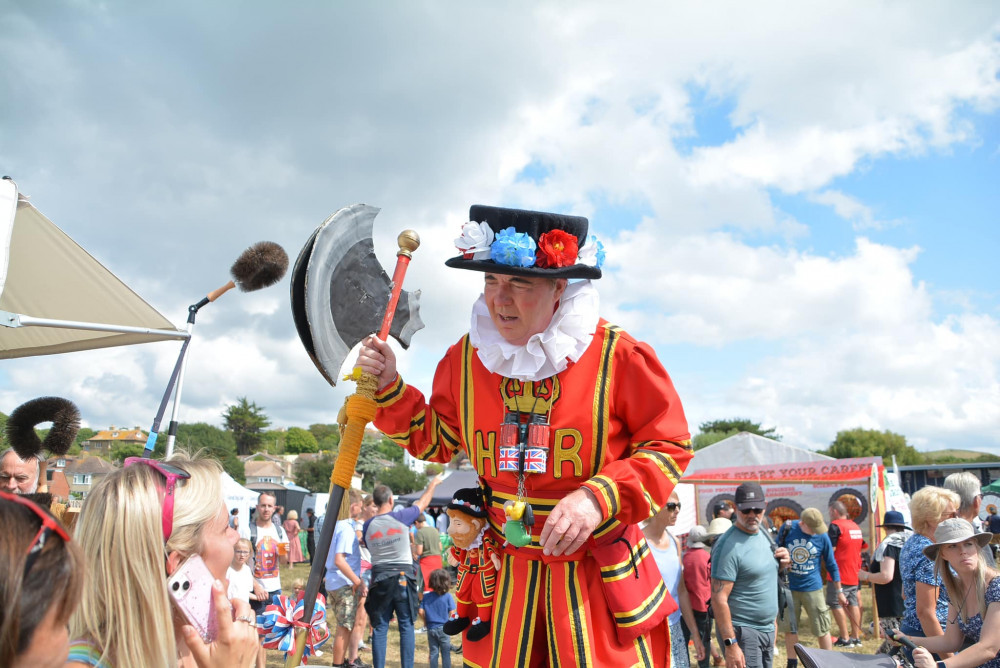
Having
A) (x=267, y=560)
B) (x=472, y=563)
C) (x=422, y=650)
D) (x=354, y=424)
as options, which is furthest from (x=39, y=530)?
(x=422, y=650)

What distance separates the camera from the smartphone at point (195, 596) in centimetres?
196

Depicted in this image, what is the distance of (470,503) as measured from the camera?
263cm

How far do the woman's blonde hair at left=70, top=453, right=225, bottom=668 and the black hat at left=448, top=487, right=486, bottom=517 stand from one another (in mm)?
1019

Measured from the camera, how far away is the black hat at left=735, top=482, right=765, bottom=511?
5.37m

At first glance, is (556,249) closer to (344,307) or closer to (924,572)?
(344,307)

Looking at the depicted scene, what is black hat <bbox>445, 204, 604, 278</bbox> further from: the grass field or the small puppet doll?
the grass field

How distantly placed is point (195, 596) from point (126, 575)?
0.79ft

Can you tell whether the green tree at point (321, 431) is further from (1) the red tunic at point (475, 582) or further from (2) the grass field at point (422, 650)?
(1) the red tunic at point (475, 582)

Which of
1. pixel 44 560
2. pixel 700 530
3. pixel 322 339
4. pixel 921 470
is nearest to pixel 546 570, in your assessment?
pixel 322 339

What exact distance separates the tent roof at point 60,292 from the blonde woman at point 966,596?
178 inches

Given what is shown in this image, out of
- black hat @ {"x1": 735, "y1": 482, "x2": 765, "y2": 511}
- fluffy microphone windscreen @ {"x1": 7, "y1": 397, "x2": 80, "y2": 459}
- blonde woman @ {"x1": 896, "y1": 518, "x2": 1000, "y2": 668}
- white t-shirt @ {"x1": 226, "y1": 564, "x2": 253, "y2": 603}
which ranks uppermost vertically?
fluffy microphone windscreen @ {"x1": 7, "y1": 397, "x2": 80, "y2": 459}

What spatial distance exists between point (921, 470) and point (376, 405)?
38.5m

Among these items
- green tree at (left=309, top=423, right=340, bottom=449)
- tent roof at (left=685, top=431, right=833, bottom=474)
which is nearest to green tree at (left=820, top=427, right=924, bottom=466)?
tent roof at (left=685, top=431, right=833, bottom=474)

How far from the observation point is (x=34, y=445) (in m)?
4.09
